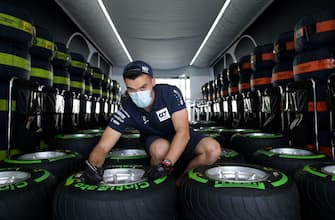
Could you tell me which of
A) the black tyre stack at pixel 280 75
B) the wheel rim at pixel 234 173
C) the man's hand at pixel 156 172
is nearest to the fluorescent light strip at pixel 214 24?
the black tyre stack at pixel 280 75

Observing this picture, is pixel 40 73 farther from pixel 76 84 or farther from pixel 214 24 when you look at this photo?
pixel 214 24

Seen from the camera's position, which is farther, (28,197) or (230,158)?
(230,158)

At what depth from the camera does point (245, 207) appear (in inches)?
36.0

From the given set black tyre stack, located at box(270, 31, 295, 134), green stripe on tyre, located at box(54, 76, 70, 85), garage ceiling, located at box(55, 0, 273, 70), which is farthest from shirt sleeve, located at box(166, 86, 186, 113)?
garage ceiling, located at box(55, 0, 273, 70)

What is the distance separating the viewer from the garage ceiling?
15.7 ft

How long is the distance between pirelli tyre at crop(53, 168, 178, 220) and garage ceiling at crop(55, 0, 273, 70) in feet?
13.6

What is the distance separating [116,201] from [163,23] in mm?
5175

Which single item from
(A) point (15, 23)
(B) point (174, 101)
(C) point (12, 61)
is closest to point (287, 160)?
(B) point (174, 101)

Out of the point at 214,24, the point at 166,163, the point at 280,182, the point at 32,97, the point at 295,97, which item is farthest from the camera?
the point at 214,24

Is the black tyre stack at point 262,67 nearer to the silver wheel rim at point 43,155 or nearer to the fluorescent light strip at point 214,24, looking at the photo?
the fluorescent light strip at point 214,24

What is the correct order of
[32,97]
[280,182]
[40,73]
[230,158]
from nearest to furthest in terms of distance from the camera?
[280,182] < [230,158] < [32,97] < [40,73]

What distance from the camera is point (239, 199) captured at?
922 mm

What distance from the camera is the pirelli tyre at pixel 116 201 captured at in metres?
0.91

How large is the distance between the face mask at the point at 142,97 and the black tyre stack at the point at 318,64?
1506 mm
